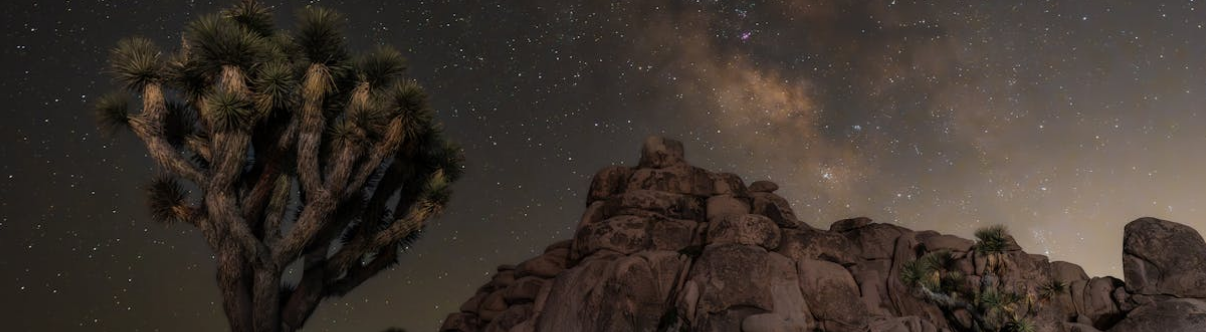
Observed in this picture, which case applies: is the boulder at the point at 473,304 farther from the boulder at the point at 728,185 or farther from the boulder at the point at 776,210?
the boulder at the point at 776,210

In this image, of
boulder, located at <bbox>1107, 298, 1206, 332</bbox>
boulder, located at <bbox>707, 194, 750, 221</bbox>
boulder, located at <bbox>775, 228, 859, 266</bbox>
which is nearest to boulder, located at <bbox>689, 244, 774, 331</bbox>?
boulder, located at <bbox>775, 228, 859, 266</bbox>

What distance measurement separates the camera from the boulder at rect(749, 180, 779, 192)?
963 inches

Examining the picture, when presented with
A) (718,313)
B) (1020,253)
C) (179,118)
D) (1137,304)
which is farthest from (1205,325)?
(179,118)

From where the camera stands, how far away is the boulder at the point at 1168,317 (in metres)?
17.1

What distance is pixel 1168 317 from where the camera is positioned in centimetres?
1745

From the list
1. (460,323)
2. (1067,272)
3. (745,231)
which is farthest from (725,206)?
(1067,272)

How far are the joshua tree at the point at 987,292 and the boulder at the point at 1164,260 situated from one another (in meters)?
2.67

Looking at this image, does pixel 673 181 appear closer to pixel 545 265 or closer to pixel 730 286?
pixel 545 265

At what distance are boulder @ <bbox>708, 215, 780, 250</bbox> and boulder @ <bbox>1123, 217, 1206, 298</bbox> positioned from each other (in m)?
10.2

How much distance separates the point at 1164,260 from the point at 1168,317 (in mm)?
2169

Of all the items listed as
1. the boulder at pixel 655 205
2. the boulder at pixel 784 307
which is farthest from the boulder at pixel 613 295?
the boulder at pixel 655 205

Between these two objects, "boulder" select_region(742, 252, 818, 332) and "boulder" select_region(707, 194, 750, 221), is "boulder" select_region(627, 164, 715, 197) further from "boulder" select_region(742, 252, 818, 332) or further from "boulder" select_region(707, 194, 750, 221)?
"boulder" select_region(742, 252, 818, 332)

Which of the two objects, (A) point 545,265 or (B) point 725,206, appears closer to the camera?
(A) point 545,265

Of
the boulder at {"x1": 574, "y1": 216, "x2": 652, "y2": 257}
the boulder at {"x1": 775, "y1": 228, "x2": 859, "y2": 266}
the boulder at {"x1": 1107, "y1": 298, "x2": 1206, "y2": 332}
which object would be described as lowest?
the boulder at {"x1": 1107, "y1": 298, "x2": 1206, "y2": 332}
